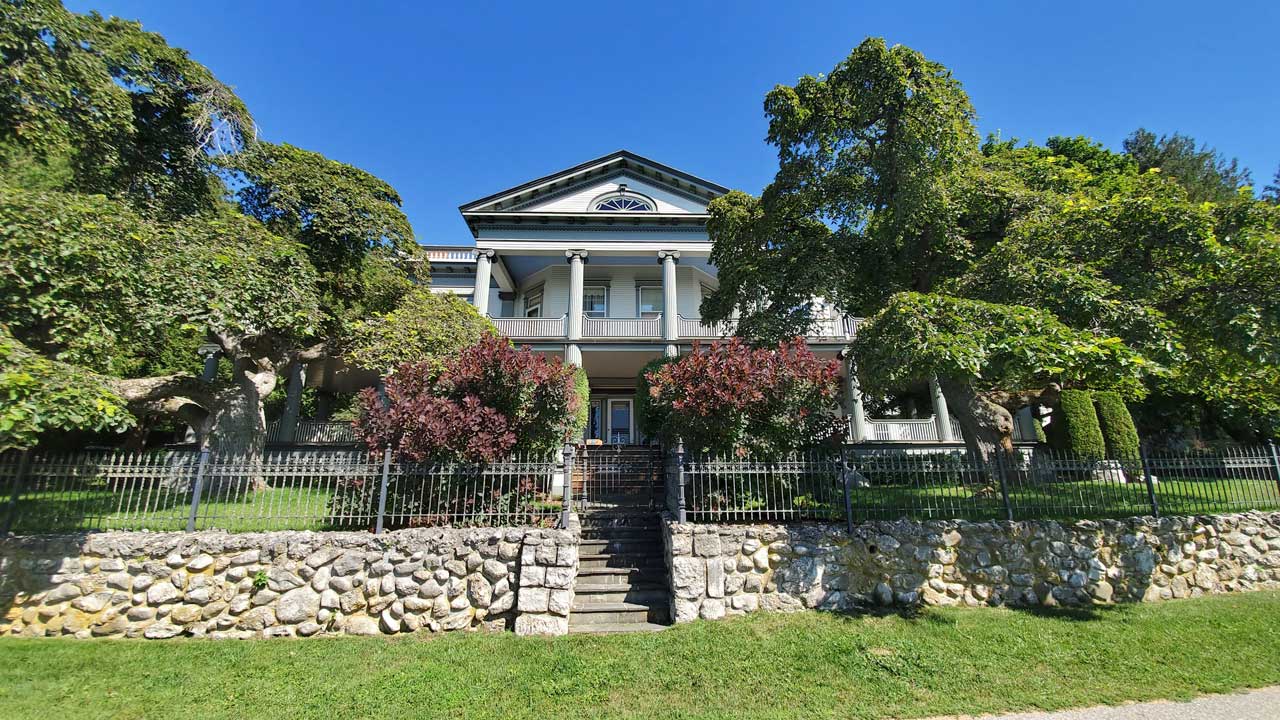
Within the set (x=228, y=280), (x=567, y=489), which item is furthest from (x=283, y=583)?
(x=228, y=280)

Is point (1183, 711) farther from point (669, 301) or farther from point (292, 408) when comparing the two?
point (292, 408)

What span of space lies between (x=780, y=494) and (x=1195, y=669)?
14.2ft

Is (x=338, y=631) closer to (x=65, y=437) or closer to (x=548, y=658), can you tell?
(x=548, y=658)

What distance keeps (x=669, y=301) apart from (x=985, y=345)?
1202cm

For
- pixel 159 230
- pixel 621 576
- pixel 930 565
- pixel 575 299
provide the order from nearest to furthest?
pixel 930 565 → pixel 621 576 → pixel 159 230 → pixel 575 299

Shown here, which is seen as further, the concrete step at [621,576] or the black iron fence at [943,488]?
the concrete step at [621,576]

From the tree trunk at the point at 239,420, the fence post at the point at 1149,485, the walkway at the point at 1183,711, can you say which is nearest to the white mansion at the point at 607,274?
the tree trunk at the point at 239,420

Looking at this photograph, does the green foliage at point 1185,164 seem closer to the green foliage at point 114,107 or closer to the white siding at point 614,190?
the white siding at point 614,190

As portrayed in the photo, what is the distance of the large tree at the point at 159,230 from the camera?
655cm

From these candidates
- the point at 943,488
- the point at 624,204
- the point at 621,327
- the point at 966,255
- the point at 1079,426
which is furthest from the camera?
the point at 624,204

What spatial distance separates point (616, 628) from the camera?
6367mm

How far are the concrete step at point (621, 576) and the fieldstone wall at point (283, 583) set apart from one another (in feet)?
2.39

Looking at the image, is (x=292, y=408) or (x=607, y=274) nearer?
(x=292, y=408)

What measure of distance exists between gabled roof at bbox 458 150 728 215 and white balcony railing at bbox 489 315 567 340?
4308mm
